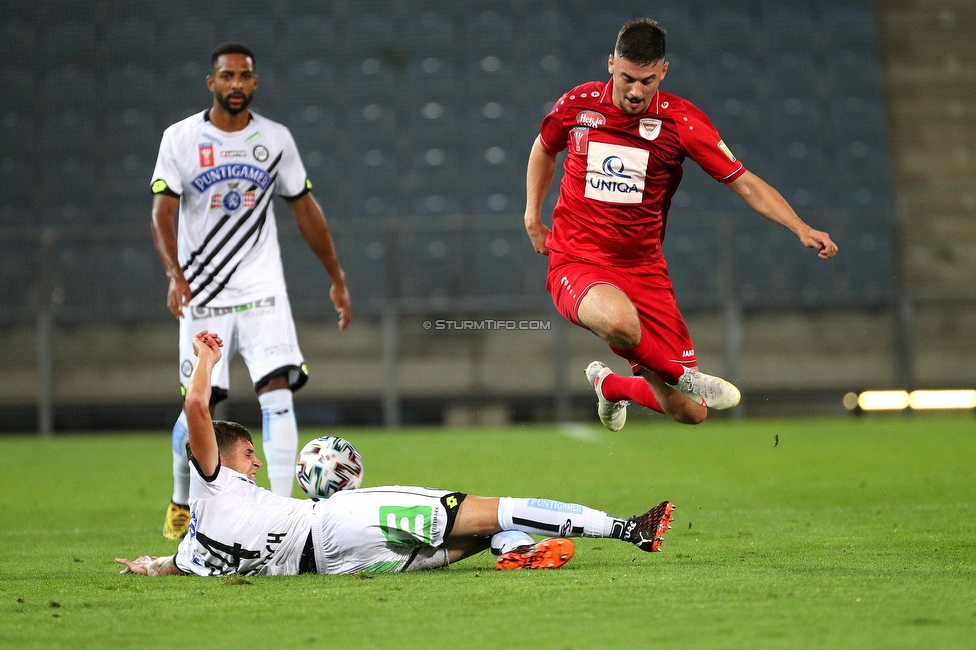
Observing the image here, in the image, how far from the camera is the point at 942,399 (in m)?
15.7

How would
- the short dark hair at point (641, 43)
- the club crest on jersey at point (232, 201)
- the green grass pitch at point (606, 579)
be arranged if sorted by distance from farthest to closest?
the club crest on jersey at point (232, 201), the short dark hair at point (641, 43), the green grass pitch at point (606, 579)

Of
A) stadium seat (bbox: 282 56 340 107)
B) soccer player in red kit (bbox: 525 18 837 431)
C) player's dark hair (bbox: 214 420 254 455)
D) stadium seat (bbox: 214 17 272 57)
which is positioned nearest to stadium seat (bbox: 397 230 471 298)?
stadium seat (bbox: 282 56 340 107)

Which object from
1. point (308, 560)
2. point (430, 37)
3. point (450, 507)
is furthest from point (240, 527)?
point (430, 37)

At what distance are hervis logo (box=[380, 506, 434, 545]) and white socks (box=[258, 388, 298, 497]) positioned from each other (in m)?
1.70

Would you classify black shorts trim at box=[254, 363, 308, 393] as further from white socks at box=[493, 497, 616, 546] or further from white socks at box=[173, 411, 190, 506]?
white socks at box=[493, 497, 616, 546]

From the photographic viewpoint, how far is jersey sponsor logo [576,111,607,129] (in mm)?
5512

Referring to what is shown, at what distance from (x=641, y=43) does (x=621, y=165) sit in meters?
0.63

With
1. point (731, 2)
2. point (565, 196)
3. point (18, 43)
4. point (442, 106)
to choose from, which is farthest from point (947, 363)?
point (18, 43)

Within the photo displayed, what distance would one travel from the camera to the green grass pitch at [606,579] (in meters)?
3.16

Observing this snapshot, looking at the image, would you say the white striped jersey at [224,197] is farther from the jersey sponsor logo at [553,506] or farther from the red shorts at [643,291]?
the jersey sponsor logo at [553,506]

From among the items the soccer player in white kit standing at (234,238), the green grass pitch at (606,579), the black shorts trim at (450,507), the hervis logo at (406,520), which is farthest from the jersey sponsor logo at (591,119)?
the hervis logo at (406,520)

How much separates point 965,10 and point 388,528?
17.1 m

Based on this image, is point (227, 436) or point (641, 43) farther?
point (641, 43)

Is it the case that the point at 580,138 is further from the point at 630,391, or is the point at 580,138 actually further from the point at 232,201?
the point at 232,201
